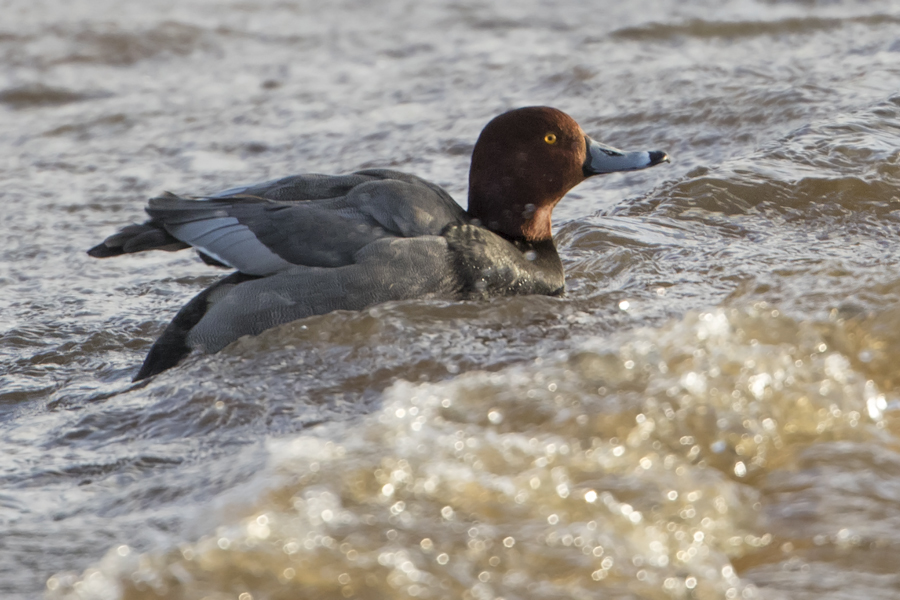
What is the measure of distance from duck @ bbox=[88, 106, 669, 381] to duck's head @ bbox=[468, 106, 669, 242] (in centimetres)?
15

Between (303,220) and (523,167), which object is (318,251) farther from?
(523,167)

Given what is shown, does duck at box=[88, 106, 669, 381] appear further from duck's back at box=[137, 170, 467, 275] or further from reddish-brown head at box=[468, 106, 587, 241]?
reddish-brown head at box=[468, 106, 587, 241]

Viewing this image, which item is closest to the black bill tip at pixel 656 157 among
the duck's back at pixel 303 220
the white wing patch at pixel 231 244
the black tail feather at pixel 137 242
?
the duck's back at pixel 303 220

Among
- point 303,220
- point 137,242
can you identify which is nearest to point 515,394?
point 303,220

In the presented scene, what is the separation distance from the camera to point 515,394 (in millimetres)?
3178

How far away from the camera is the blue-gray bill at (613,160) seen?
15.2 feet

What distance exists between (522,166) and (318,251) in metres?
1.05

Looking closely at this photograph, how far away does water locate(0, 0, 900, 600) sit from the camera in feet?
8.35

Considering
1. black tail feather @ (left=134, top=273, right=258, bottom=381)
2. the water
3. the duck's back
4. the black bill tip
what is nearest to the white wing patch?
the duck's back

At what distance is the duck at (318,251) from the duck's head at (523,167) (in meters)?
0.15

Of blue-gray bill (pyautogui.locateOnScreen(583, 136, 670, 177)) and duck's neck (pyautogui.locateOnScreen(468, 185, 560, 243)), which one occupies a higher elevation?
blue-gray bill (pyautogui.locateOnScreen(583, 136, 670, 177))

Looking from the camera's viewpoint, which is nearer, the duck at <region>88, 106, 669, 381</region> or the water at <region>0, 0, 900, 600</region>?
the water at <region>0, 0, 900, 600</region>

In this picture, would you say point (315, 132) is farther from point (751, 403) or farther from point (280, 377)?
point (751, 403)

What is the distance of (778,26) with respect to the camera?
9797 millimetres
